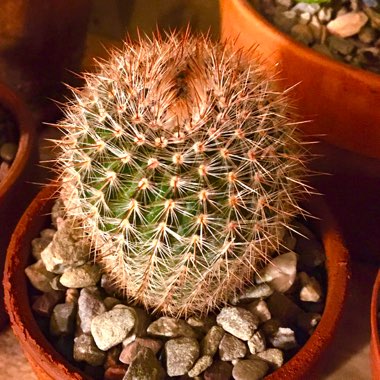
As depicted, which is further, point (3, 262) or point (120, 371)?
point (3, 262)

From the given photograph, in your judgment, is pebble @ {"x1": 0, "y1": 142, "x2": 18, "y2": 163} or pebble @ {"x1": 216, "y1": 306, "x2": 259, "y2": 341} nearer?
pebble @ {"x1": 216, "y1": 306, "x2": 259, "y2": 341}

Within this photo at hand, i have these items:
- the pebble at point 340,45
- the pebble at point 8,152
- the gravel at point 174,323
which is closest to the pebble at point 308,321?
the gravel at point 174,323

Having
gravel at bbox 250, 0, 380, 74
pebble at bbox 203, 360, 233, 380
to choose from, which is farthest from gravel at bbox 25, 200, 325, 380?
gravel at bbox 250, 0, 380, 74

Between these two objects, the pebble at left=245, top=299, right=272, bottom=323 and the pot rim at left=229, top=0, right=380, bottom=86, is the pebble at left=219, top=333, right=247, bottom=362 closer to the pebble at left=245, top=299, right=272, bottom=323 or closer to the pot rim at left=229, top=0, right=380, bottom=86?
the pebble at left=245, top=299, right=272, bottom=323

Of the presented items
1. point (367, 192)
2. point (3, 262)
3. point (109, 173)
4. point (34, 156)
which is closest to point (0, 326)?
point (3, 262)

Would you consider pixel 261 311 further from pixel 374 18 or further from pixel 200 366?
pixel 374 18

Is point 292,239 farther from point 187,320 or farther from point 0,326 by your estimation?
point 0,326
